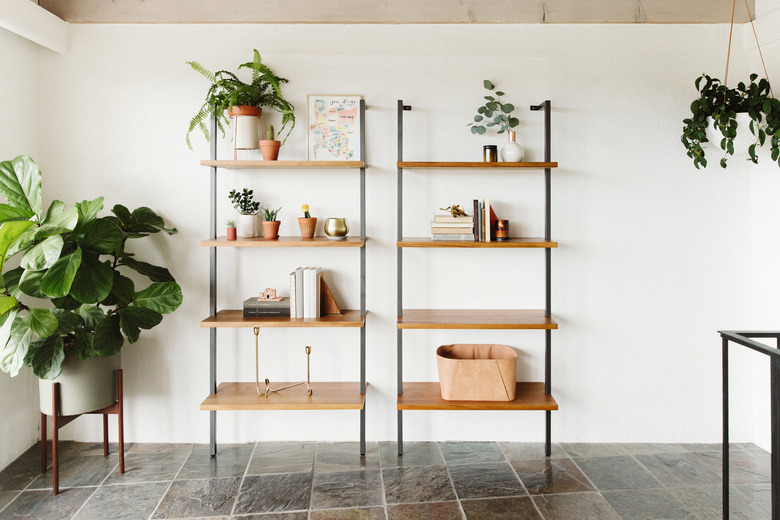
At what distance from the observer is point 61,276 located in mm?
2320

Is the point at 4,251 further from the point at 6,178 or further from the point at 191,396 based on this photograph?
the point at 191,396

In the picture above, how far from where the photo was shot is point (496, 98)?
121 inches

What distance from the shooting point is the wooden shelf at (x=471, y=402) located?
2801 mm

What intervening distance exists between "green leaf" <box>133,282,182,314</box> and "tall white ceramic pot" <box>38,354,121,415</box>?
37 cm

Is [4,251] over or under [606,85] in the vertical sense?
under

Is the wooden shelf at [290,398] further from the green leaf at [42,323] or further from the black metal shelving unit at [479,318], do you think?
the green leaf at [42,323]

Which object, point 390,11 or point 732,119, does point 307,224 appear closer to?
point 390,11

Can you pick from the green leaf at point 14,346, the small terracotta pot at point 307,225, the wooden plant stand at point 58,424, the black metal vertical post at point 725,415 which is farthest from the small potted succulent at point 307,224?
the black metal vertical post at point 725,415

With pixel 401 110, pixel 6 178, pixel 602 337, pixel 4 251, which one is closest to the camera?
pixel 4 251

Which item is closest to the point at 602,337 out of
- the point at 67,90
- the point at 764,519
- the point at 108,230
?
the point at 764,519

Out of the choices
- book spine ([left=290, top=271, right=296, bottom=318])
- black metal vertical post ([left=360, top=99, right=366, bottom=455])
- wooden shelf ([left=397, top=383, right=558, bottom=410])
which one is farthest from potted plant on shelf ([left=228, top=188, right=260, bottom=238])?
wooden shelf ([left=397, top=383, right=558, bottom=410])

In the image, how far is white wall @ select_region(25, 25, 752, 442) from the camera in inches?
120

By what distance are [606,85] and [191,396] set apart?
2.96 metres

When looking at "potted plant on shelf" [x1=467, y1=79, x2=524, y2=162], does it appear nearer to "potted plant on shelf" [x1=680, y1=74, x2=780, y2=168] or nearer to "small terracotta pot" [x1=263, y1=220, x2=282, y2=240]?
"potted plant on shelf" [x1=680, y1=74, x2=780, y2=168]
